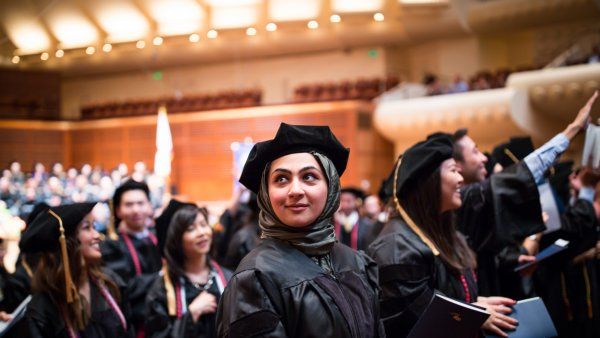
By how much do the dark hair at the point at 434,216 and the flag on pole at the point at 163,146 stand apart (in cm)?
1443

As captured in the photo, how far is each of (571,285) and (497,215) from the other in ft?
6.42

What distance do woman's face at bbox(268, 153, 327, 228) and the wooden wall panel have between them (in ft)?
47.9

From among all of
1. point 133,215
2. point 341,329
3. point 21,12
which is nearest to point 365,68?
point 21,12

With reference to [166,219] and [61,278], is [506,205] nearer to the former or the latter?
[166,219]

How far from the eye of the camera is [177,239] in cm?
400

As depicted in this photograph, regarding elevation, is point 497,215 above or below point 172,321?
above

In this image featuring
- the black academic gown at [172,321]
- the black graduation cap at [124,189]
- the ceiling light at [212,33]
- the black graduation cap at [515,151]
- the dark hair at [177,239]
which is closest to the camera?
the black academic gown at [172,321]

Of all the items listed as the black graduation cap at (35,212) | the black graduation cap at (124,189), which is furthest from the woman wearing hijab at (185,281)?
the black graduation cap at (124,189)

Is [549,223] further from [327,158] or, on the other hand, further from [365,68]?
[365,68]

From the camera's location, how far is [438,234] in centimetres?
327

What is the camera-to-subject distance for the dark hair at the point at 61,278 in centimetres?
344

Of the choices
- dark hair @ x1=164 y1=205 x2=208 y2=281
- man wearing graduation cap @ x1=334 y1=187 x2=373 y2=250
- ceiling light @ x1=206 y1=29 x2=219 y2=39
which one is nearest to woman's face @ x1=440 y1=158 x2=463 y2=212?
dark hair @ x1=164 y1=205 x2=208 y2=281

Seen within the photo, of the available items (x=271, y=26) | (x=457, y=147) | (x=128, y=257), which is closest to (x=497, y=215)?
(x=457, y=147)

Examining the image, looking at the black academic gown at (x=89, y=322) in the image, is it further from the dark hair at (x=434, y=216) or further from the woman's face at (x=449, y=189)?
the woman's face at (x=449, y=189)
